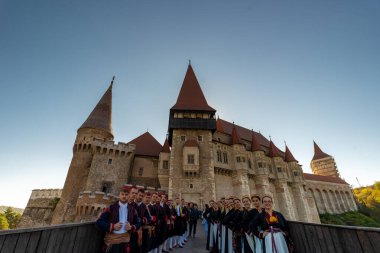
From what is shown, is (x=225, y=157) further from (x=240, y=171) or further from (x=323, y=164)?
(x=323, y=164)

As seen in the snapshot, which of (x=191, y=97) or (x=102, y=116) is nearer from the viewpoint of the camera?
(x=102, y=116)

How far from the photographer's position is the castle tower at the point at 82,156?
65.7 feet

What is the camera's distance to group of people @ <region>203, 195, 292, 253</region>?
369cm

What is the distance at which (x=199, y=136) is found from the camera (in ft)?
78.7

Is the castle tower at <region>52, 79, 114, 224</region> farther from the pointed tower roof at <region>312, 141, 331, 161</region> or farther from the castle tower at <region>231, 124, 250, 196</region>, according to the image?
the pointed tower roof at <region>312, 141, 331, 161</region>

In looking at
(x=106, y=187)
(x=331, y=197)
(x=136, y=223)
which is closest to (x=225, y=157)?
(x=106, y=187)

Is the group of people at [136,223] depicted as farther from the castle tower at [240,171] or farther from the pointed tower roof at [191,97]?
the pointed tower roof at [191,97]

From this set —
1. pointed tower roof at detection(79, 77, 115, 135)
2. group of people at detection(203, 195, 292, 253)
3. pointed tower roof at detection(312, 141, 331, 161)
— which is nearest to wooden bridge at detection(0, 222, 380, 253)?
group of people at detection(203, 195, 292, 253)

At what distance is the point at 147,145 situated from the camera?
27.1 metres

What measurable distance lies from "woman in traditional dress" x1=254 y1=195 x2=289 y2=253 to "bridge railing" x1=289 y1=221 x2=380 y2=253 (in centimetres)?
40

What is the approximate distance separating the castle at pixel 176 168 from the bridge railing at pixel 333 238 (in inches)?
647

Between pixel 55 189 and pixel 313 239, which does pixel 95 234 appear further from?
pixel 55 189

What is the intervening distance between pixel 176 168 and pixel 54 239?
61.3 feet

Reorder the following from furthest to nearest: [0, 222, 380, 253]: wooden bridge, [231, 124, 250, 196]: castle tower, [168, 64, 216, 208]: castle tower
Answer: [231, 124, 250, 196]: castle tower → [168, 64, 216, 208]: castle tower → [0, 222, 380, 253]: wooden bridge
